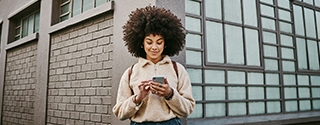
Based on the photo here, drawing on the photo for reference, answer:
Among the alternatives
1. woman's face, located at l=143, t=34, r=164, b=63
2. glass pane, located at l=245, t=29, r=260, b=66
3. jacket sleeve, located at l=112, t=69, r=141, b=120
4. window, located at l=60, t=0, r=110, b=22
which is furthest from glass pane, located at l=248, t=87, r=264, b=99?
window, located at l=60, t=0, r=110, b=22

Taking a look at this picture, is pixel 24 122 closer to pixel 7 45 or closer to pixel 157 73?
pixel 7 45

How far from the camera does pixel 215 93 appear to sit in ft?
13.5

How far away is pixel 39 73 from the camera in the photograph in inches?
242

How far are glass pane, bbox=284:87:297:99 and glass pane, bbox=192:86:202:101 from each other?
2.09 m

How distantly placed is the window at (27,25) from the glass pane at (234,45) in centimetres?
501

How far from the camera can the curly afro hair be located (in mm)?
2488

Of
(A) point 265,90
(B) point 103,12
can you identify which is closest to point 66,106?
(B) point 103,12

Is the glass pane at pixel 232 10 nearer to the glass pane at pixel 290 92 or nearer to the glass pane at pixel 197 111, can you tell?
the glass pane at pixel 197 111

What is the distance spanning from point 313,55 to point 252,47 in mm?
2023

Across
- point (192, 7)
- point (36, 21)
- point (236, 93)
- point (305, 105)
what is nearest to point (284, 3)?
point (305, 105)

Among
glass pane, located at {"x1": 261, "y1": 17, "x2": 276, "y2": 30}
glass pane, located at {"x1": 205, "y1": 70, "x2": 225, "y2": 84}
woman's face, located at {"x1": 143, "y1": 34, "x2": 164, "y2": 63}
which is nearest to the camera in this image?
woman's face, located at {"x1": 143, "y1": 34, "x2": 164, "y2": 63}

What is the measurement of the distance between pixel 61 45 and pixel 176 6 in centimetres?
291

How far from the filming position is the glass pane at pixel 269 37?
4881 millimetres

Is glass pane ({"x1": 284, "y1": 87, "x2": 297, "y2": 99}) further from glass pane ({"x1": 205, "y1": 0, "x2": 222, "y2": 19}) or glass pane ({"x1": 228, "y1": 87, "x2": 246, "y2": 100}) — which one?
glass pane ({"x1": 205, "y1": 0, "x2": 222, "y2": 19})
